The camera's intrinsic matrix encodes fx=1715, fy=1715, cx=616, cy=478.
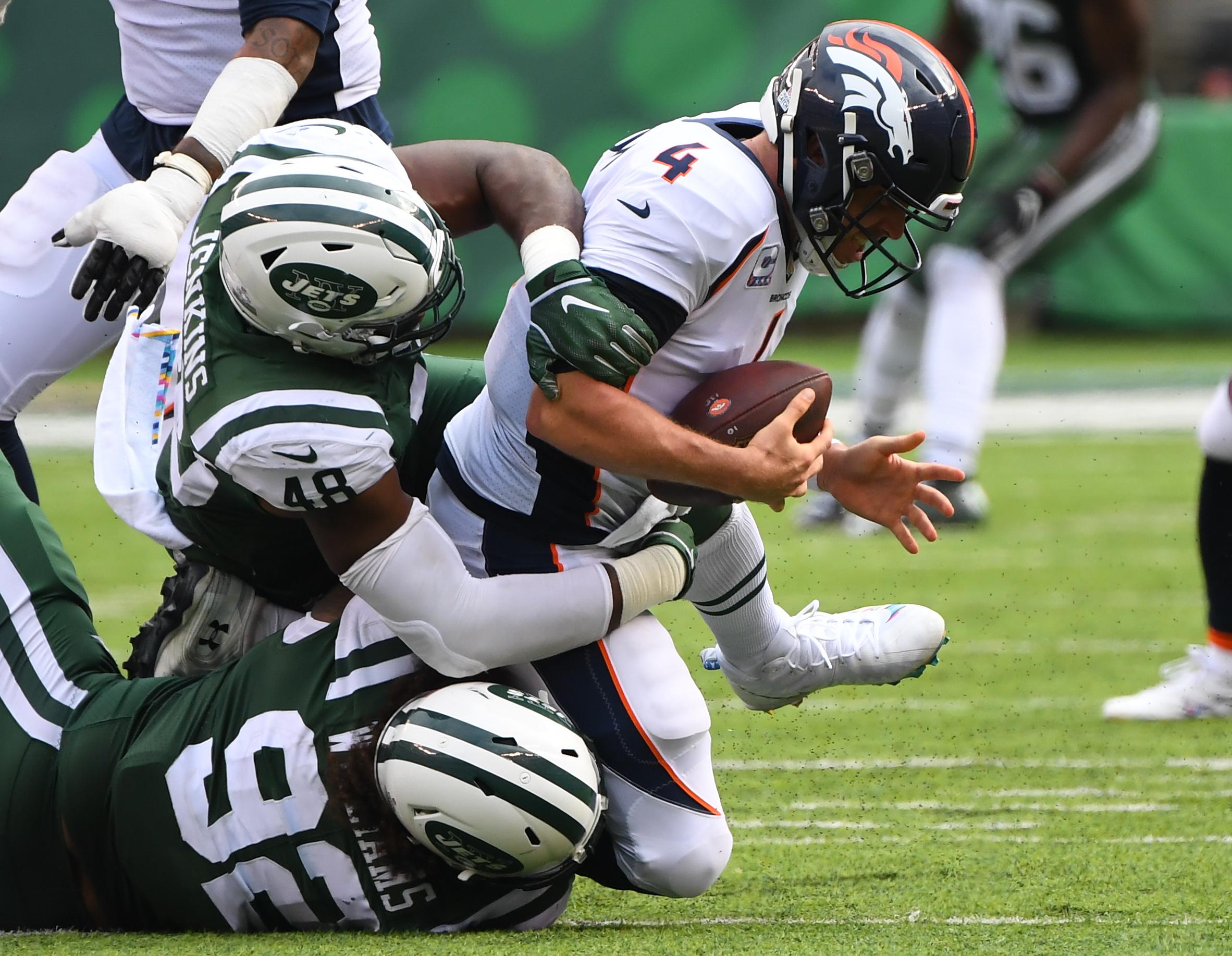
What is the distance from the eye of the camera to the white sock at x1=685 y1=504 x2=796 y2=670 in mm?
3182

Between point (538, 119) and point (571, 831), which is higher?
point (571, 831)

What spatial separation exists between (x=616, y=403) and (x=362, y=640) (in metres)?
0.53

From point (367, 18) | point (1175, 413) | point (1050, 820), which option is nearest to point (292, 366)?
point (367, 18)

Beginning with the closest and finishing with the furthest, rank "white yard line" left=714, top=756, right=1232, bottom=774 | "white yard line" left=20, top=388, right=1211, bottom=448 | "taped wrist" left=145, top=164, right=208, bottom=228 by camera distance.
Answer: "taped wrist" left=145, top=164, right=208, bottom=228, "white yard line" left=714, top=756, right=1232, bottom=774, "white yard line" left=20, top=388, right=1211, bottom=448

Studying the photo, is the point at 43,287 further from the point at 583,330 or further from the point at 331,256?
the point at 583,330

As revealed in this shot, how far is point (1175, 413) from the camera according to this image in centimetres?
931

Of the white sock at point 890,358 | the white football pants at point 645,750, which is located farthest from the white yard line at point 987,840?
the white sock at point 890,358

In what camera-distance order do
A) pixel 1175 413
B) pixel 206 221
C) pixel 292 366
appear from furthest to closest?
pixel 1175 413, pixel 206 221, pixel 292 366

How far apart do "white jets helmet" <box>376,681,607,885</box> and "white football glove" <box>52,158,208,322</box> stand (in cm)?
81

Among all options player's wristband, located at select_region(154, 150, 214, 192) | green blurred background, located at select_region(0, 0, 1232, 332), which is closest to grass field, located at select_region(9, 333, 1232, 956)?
player's wristband, located at select_region(154, 150, 214, 192)

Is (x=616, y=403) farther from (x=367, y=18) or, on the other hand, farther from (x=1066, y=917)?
(x=367, y=18)

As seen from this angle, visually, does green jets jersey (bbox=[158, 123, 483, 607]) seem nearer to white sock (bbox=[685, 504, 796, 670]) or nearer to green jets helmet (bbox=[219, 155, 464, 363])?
green jets helmet (bbox=[219, 155, 464, 363])

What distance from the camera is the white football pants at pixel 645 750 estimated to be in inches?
104

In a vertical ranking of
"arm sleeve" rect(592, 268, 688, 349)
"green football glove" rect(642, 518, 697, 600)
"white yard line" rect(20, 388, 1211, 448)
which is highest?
"arm sleeve" rect(592, 268, 688, 349)
